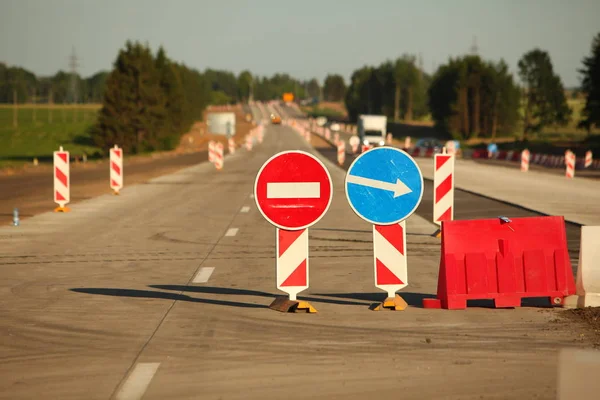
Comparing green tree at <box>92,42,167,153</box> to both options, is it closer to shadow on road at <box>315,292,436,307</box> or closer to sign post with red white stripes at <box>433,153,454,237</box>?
sign post with red white stripes at <box>433,153,454,237</box>

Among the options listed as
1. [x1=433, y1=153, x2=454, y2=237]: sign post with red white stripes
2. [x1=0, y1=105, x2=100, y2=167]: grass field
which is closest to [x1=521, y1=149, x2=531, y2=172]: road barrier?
[x1=433, y1=153, x2=454, y2=237]: sign post with red white stripes

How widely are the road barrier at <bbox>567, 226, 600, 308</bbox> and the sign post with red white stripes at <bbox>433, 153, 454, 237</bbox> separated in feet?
28.1

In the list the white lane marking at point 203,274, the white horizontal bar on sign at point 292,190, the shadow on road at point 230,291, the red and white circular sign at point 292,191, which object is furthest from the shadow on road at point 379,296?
the white lane marking at point 203,274

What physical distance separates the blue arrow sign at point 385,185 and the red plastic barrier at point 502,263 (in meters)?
0.47

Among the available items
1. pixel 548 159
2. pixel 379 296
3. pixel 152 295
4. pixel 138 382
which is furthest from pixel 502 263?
pixel 548 159

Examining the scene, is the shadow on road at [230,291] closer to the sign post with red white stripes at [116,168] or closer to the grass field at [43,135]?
the sign post with red white stripes at [116,168]

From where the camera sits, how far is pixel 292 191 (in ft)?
33.0

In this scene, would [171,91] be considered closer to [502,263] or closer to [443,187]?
[443,187]

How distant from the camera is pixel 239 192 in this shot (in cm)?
3375

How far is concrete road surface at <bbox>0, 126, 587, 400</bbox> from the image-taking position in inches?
273

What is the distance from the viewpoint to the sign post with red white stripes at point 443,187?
18.9 metres

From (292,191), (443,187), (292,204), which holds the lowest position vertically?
(443,187)

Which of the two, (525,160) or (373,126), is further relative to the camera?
(373,126)

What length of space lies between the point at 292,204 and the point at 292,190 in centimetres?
14
